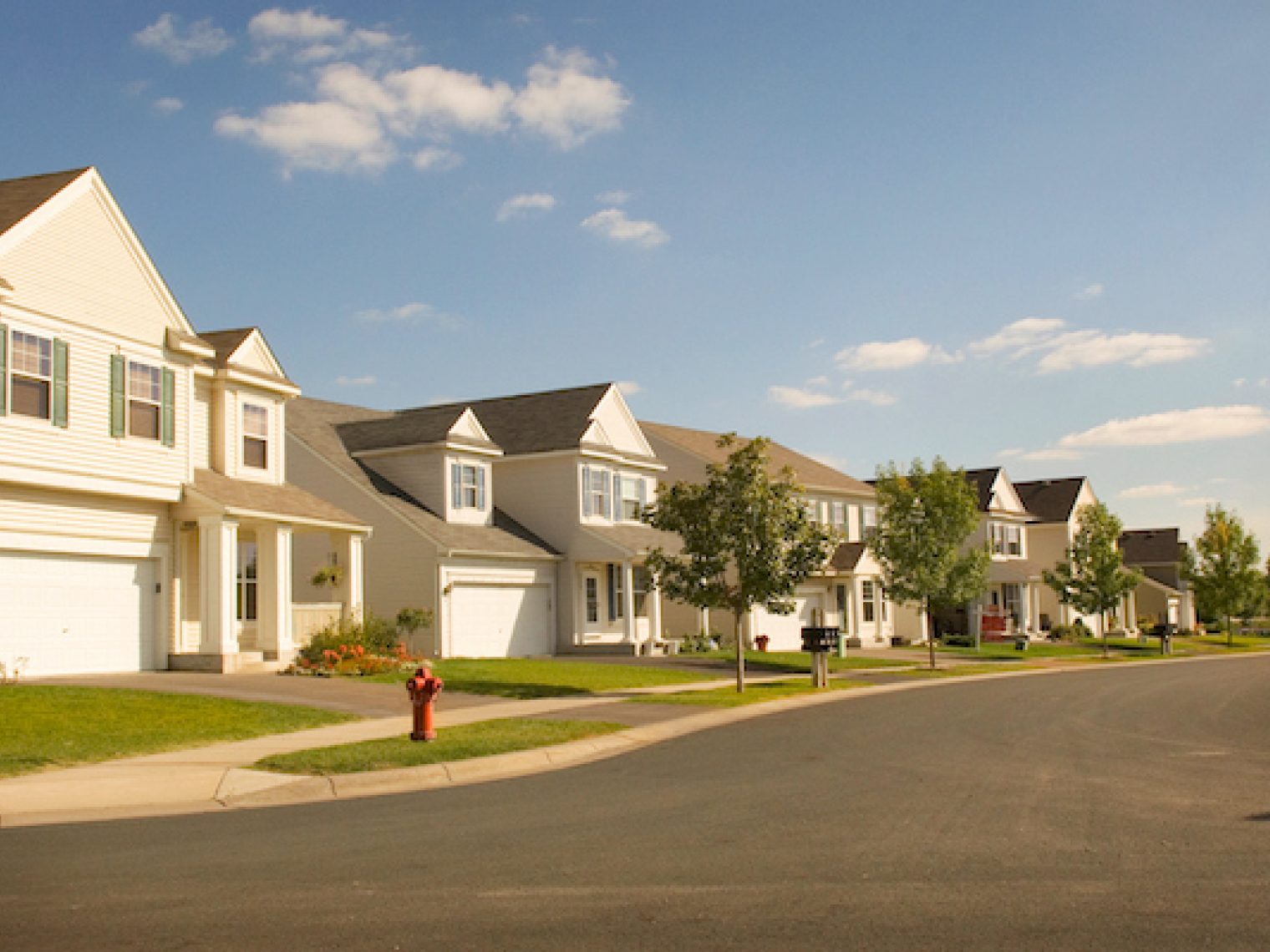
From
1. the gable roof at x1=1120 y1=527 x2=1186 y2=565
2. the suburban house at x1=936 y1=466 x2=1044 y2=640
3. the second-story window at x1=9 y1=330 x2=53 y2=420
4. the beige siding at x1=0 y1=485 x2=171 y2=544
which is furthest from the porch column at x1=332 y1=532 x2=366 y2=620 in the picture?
the gable roof at x1=1120 y1=527 x2=1186 y2=565

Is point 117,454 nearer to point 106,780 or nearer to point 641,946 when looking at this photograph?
point 106,780

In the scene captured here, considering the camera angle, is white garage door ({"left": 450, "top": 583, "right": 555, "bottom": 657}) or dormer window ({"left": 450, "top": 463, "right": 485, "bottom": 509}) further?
dormer window ({"left": 450, "top": 463, "right": 485, "bottom": 509})

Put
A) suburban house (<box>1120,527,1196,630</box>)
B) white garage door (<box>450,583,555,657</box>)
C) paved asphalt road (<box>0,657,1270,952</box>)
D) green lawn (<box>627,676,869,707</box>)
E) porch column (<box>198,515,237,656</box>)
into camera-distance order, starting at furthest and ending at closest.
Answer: suburban house (<box>1120,527,1196,630</box>) < white garage door (<box>450,583,555,657</box>) < porch column (<box>198,515,237,656</box>) < green lawn (<box>627,676,869,707</box>) < paved asphalt road (<box>0,657,1270,952</box>)

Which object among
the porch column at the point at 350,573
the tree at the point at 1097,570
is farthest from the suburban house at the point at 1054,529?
the porch column at the point at 350,573

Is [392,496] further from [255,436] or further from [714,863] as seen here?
[714,863]

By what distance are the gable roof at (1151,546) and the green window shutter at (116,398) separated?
78.6 meters

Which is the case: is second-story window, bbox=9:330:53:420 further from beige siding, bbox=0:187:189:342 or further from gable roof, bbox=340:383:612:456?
gable roof, bbox=340:383:612:456

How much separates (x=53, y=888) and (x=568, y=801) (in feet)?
16.5

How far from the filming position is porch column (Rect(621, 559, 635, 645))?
1554 inches

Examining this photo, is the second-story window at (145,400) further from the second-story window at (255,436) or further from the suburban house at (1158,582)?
the suburban house at (1158,582)

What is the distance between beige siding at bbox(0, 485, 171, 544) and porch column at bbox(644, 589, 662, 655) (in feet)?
59.9

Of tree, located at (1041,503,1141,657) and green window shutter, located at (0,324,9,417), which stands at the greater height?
green window shutter, located at (0,324,9,417)

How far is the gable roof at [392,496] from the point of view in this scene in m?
35.6

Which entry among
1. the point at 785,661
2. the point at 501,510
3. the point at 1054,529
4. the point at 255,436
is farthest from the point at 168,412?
the point at 1054,529
